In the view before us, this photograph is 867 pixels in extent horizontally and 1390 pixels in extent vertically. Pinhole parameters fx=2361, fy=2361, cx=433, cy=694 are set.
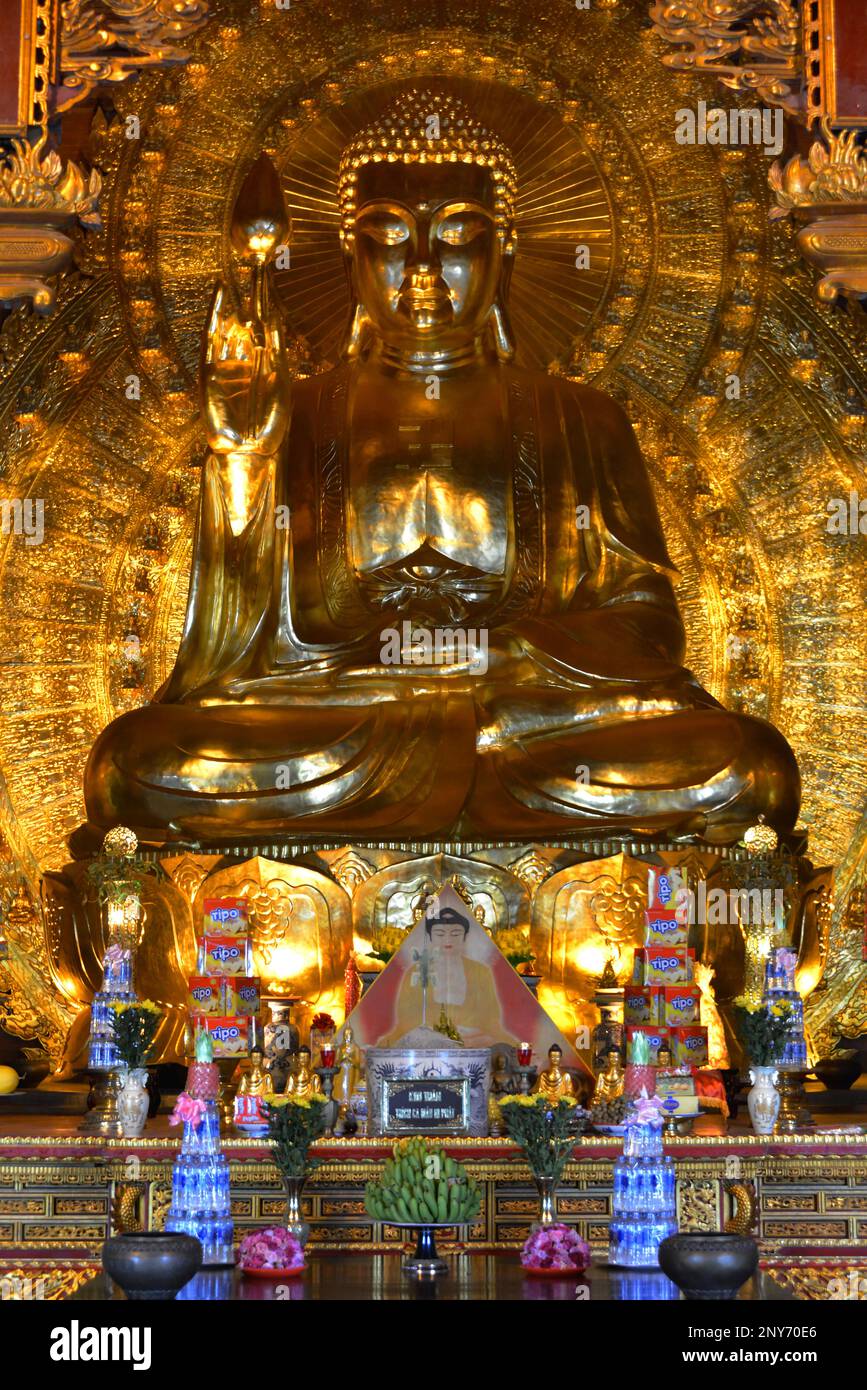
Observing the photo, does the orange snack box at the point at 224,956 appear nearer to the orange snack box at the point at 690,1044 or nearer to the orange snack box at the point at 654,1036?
the orange snack box at the point at 654,1036

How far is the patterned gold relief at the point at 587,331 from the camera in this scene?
28.0 ft

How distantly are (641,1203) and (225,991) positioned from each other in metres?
1.88

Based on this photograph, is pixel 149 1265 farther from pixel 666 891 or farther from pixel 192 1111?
pixel 666 891

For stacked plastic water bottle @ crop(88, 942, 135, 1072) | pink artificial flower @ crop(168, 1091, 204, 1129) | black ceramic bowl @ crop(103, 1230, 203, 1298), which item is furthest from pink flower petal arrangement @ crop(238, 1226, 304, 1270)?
stacked plastic water bottle @ crop(88, 942, 135, 1072)

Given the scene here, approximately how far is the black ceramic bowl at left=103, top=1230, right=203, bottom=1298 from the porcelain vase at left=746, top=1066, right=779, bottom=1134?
6.94 ft

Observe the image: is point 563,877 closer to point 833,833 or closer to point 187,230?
point 833,833

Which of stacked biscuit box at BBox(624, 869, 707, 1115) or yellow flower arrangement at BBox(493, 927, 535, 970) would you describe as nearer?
stacked biscuit box at BBox(624, 869, 707, 1115)

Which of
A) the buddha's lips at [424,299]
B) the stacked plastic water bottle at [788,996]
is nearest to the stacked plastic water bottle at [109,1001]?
the stacked plastic water bottle at [788,996]

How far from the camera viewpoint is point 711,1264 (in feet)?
14.4

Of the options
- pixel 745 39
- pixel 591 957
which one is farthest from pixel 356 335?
pixel 591 957

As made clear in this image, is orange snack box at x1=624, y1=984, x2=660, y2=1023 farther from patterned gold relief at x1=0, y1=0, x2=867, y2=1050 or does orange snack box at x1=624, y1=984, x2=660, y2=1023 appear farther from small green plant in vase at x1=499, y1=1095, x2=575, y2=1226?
patterned gold relief at x1=0, y1=0, x2=867, y2=1050

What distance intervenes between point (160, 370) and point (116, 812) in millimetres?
2026

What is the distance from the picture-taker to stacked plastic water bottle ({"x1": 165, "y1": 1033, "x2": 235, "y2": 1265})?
16.9 feet

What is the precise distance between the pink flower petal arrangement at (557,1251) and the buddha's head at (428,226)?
432cm
